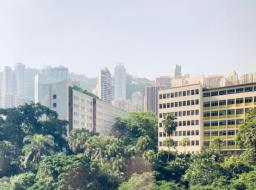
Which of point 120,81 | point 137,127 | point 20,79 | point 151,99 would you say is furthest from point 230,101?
point 20,79

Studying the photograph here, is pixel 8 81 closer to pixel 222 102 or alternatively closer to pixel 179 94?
pixel 179 94

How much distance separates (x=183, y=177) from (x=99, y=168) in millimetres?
5302

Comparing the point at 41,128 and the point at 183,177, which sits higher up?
the point at 41,128

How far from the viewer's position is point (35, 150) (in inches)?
1652

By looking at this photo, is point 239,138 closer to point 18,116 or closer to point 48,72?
point 18,116

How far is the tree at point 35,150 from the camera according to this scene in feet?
135

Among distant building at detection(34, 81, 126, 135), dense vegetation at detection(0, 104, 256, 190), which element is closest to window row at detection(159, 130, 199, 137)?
dense vegetation at detection(0, 104, 256, 190)

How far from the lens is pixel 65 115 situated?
4984 cm

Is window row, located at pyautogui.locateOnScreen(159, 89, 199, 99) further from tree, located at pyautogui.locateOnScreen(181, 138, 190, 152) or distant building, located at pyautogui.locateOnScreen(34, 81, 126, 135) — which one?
distant building, located at pyautogui.locateOnScreen(34, 81, 126, 135)

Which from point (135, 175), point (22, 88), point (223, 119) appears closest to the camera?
point (135, 175)

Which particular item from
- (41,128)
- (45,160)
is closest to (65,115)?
(41,128)

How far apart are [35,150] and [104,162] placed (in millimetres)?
6260

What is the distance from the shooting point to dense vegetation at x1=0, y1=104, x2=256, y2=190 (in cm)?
3381

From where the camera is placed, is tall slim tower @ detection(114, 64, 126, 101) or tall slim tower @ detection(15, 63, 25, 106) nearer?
tall slim tower @ detection(114, 64, 126, 101)
